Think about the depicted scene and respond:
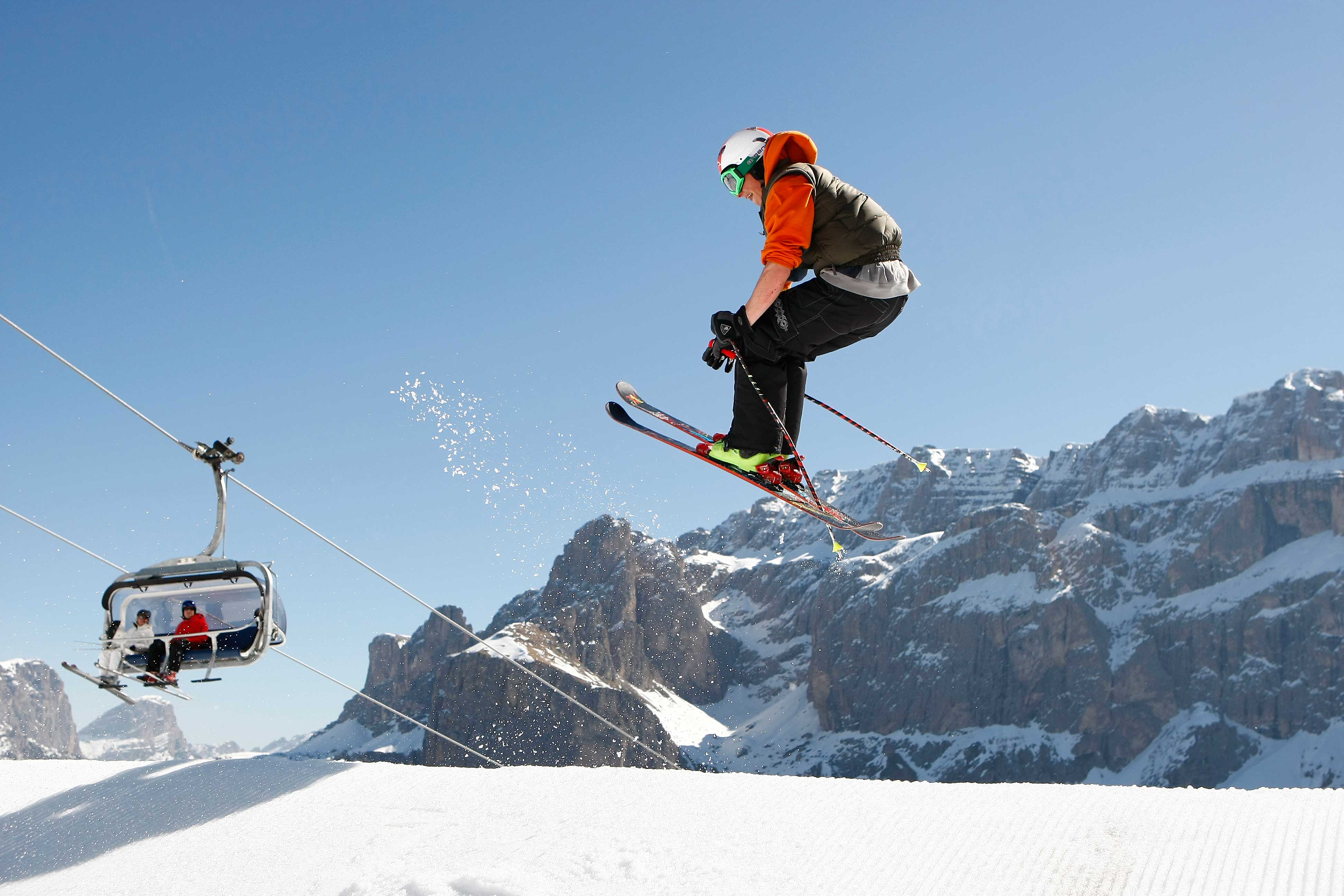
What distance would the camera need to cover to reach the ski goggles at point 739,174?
7.82 metres

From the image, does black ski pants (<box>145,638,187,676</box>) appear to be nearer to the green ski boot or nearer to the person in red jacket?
the person in red jacket

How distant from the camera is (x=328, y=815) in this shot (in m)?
11.7

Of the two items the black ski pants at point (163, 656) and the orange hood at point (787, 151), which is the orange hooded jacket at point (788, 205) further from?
the black ski pants at point (163, 656)

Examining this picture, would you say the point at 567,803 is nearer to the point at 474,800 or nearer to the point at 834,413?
the point at 474,800

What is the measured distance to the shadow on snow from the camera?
1206cm

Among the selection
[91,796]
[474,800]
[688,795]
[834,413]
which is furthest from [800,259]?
[91,796]

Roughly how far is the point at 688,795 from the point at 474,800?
2795mm

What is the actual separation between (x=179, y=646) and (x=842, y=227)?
8184 mm

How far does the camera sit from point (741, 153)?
7.82 m

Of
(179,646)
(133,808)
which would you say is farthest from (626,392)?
(133,808)

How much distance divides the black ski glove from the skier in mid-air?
10 mm

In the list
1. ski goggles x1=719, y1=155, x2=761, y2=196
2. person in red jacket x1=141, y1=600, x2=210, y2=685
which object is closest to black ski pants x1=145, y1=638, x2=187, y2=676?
person in red jacket x1=141, y1=600, x2=210, y2=685

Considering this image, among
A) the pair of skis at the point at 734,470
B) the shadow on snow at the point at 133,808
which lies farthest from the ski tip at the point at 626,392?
the shadow on snow at the point at 133,808

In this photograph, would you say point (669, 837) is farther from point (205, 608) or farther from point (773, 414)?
point (205, 608)
